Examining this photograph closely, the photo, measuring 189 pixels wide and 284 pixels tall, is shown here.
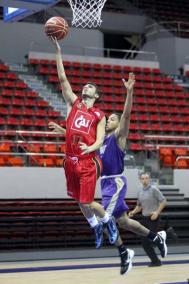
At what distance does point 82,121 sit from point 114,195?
1107mm

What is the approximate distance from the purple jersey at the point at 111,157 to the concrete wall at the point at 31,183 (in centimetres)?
536

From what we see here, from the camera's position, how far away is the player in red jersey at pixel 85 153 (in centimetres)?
604

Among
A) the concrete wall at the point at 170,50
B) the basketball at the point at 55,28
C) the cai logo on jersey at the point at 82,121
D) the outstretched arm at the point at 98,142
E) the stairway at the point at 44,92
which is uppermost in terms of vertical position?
the concrete wall at the point at 170,50

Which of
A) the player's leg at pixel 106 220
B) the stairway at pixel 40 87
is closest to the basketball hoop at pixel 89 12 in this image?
the player's leg at pixel 106 220

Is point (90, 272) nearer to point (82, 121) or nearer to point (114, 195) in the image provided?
point (114, 195)

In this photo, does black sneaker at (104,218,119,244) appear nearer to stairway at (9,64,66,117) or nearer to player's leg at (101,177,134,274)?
player's leg at (101,177,134,274)

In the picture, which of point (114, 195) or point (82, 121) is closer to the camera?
point (82, 121)

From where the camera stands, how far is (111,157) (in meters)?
6.81

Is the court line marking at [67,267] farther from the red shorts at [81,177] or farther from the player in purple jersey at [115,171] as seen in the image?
the red shorts at [81,177]


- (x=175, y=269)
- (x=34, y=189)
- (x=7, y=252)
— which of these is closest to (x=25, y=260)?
(x=7, y=252)

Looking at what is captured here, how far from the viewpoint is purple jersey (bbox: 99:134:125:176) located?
22.3 ft

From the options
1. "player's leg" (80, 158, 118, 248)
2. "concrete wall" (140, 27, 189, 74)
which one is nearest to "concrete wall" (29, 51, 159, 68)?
"concrete wall" (140, 27, 189, 74)

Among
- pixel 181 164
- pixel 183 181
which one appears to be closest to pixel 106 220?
pixel 183 181

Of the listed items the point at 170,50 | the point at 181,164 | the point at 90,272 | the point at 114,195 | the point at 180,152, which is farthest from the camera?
the point at 170,50
